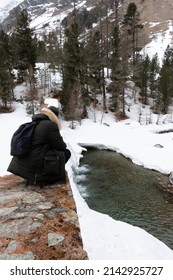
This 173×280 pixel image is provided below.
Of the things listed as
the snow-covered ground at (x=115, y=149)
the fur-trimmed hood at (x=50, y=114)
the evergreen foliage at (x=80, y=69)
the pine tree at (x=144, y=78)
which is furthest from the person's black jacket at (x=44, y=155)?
the pine tree at (x=144, y=78)

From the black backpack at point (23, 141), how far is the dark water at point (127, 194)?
6520mm

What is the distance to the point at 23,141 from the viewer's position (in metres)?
4.04

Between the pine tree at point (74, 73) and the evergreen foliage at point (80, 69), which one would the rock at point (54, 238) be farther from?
the pine tree at point (74, 73)

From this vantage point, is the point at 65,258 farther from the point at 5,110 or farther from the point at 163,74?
the point at 163,74

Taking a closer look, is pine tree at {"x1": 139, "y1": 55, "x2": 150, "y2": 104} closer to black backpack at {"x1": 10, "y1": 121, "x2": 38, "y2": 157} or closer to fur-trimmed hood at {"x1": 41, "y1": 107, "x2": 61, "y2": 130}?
fur-trimmed hood at {"x1": 41, "y1": 107, "x2": 61, "y2": 130}

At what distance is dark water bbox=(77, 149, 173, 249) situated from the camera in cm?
988

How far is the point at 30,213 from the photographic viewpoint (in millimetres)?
3514

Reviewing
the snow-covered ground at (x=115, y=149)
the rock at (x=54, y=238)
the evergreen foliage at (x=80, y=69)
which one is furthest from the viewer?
the evergreen foliage at (x=80, y=69)

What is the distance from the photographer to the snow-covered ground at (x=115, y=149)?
23.1ft

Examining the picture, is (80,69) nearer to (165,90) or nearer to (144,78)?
(144,78)

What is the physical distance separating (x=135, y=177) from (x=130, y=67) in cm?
2251

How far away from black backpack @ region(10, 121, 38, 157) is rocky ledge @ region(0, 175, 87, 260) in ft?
2.32

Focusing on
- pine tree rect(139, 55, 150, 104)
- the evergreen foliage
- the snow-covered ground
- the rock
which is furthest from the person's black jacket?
pine tree rect(139, 55, 150, 104)

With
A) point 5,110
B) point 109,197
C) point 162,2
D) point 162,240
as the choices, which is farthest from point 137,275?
point 162,2
